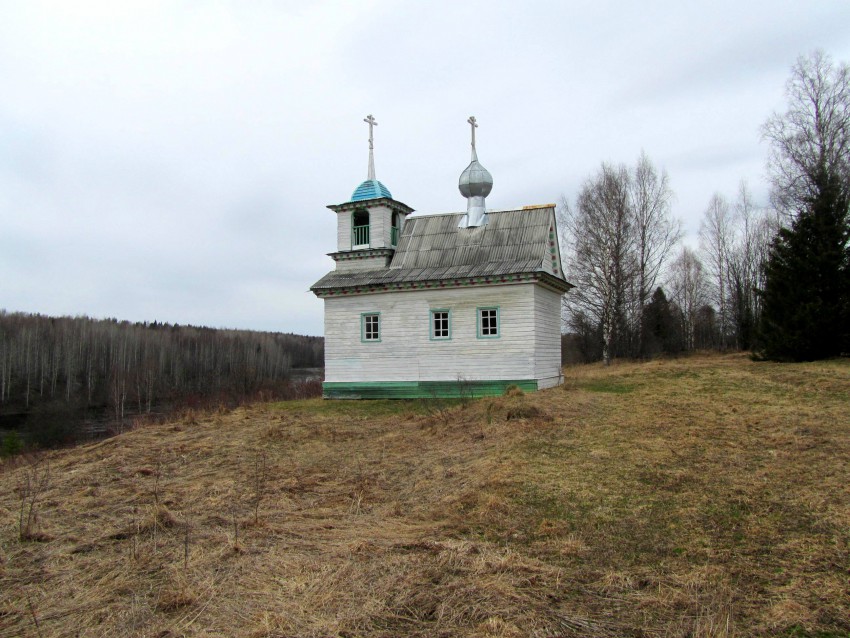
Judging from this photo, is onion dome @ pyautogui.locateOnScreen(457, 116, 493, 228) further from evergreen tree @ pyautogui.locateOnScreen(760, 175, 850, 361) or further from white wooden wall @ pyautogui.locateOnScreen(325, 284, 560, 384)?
evergreen tree @ pyautogui.locateOnScreen(760, 175, 850, 361)

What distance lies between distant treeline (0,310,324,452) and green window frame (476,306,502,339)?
22675 mm

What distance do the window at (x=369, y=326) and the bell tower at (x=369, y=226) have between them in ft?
5.93

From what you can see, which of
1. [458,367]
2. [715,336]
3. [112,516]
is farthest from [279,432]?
[715,336]

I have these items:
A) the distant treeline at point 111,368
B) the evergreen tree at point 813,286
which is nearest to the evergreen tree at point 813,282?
the evergreen tree at point 813,286

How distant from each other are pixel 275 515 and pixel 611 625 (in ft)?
13.1

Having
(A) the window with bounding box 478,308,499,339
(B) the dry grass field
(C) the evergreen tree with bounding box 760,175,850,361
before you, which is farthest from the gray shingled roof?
(C) the evergreen tree with bounding box 760,175,850,361

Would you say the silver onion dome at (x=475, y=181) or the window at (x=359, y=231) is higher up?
the silver onion dome at (x=475, y=181)

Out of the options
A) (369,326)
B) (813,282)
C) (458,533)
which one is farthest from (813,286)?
(458,533)

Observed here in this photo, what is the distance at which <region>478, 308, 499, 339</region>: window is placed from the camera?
1750 cm

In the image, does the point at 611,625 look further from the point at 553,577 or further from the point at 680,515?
the point at 680,515

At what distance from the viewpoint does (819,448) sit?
796 cm

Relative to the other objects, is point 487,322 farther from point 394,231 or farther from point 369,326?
point 394,231

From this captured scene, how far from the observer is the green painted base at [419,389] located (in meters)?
17.1

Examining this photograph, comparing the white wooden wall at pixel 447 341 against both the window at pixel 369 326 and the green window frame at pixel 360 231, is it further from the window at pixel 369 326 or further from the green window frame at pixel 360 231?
the green window frame at pixel 360 231
